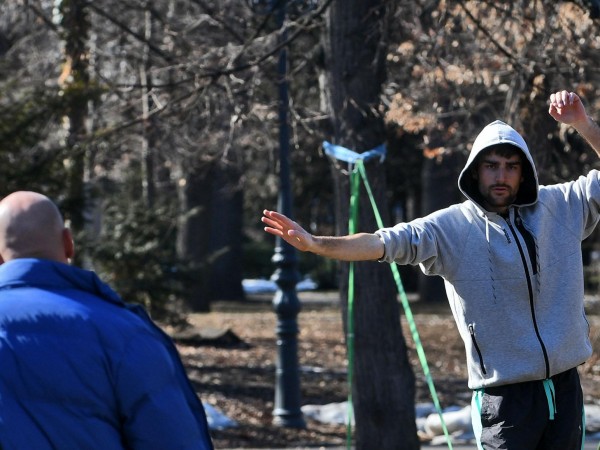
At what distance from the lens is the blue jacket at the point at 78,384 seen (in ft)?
10.0

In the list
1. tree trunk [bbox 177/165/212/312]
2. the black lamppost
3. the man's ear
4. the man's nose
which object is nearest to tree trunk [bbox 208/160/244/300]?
tree trunk [bbox 177/165/212/312]

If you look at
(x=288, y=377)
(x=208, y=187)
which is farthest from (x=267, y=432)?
(x=208, y=187)

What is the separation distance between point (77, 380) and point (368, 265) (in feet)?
18.3

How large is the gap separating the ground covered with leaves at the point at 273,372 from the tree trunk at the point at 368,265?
95.2 inches

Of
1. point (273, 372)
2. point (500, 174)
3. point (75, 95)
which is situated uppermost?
point (75, 95)

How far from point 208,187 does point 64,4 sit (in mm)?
15729

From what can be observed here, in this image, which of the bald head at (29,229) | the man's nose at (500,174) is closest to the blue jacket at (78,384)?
the bald head at (29,229)

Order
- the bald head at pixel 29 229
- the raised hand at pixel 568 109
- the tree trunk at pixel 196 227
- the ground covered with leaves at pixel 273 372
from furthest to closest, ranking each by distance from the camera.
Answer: the tree trunk at pixel 196 227 → the ground covered with leaves at pixel 273 372 → the raised hand at pixel 568 109 → the bald head at pixel 29 229

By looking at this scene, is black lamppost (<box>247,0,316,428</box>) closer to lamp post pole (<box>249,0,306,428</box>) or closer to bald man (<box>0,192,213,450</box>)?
lamp post pole (<box>249,0,306,428</box>)

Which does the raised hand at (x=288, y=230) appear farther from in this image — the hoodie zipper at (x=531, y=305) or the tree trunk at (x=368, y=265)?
the tree trunk at (x=368, y=265)

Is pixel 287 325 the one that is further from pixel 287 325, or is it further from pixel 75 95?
pixel 75 95

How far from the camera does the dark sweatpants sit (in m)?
4.73

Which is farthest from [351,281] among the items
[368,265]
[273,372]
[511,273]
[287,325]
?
[273,372]

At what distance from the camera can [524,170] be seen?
5.04 m
